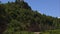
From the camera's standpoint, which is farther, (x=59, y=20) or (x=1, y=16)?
(x=59, y=20)

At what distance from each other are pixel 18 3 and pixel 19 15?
8.47 meters

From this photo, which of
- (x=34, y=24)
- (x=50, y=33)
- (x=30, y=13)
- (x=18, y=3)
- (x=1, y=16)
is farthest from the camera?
(x=18, y=3)

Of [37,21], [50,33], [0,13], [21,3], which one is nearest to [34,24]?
[37,21]

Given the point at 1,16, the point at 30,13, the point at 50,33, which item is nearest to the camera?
the point at 1,16

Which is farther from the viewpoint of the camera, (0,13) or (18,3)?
(18,3)

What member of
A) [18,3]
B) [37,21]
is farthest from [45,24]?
[18,3]

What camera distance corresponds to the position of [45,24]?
6431 centimetres

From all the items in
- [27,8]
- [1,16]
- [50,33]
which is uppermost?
[27,8]

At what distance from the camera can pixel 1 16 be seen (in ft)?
116

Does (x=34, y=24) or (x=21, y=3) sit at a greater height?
(x=21, y=3)

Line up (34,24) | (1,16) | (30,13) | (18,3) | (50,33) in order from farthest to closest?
(18,3) → (30,13) → (34,24) → (50,33) → (1,16)

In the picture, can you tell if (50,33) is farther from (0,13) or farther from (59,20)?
(59,20)

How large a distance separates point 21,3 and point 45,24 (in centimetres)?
1139

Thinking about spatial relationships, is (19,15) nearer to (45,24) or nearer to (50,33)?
(45,24)
